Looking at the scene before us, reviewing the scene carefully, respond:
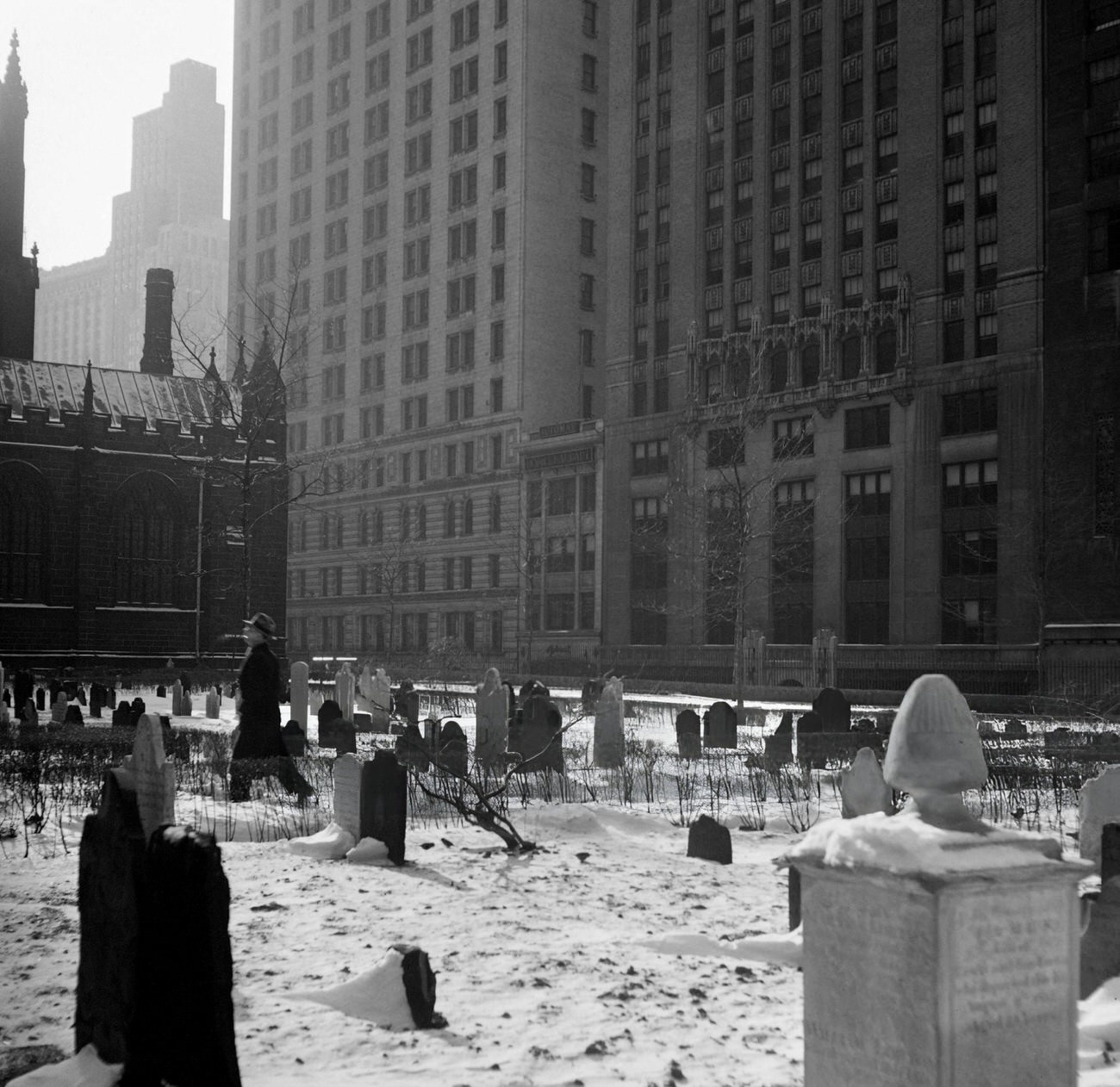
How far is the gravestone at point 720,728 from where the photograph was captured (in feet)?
64.6

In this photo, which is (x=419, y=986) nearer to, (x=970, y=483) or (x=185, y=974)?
(x=185, y=974)

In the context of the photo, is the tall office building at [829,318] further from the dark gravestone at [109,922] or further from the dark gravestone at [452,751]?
the dark gravestone at [109,922]

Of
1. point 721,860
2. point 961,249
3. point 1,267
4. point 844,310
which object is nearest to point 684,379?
point 844,310

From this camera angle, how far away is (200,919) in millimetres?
4766

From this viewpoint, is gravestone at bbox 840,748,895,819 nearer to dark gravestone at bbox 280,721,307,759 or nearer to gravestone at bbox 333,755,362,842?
gravestone at bbox 333,755,362,842

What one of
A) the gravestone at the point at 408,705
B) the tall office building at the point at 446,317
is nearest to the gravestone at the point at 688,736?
the gravestone at the point at 408,705

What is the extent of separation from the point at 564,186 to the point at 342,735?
57.1 m

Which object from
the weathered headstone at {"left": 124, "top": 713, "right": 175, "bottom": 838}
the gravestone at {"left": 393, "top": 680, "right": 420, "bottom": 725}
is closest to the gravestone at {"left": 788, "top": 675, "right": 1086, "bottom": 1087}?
the weathered headstone at {"left": 124, "top": 713, "right": 175, "bottom": 838}

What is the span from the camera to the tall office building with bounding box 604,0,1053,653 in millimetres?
46156

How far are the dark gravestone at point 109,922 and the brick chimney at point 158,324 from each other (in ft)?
183

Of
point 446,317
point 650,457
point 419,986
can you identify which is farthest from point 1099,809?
point 446,317

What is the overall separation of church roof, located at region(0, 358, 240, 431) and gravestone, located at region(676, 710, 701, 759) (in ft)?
112

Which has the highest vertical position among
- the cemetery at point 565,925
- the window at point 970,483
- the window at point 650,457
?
the window at point 650,457

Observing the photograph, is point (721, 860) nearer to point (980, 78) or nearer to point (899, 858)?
point (899, 858)
